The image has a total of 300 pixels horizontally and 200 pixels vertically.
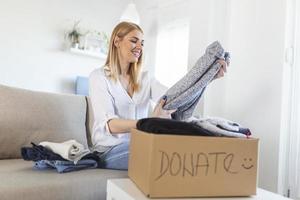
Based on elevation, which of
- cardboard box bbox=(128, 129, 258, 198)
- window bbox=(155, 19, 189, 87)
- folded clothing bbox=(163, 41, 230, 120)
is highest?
window bbox=(155, 19, 189, 87)

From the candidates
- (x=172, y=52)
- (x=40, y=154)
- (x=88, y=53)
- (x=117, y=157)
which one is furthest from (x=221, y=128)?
(x=88, y=53)

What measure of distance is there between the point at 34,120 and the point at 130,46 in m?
0.57

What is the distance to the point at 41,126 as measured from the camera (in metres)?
1.38

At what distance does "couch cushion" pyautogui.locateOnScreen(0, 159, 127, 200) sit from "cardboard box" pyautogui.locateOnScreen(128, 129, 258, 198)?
0.31m

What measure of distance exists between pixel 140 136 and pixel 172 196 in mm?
178

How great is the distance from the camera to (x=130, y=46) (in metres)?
1.29

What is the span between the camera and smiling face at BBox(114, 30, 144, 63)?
1285mm

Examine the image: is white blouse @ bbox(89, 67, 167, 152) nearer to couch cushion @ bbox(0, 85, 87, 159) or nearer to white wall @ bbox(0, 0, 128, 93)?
couch cushion @ bbox(0, 85, 87, 159)

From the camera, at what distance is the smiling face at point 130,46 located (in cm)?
129

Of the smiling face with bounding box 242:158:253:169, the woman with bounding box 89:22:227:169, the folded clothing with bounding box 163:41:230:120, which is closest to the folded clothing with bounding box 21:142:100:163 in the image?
the woman with bounding box 89:22:227:169

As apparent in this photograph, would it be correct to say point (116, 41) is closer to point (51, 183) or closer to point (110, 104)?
point (110, 104)

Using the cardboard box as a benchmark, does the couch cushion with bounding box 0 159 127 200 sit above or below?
below

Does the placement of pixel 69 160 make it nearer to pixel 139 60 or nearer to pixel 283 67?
pixel 139 60

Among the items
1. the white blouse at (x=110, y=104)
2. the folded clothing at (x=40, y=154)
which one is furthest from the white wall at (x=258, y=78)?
the folded clothing at (x=40, y=154)
